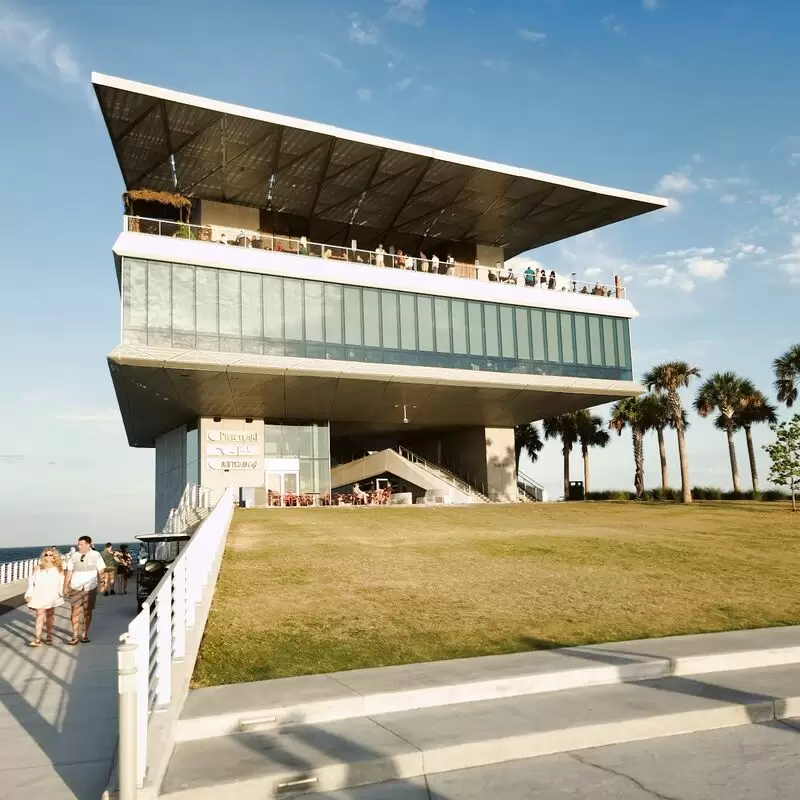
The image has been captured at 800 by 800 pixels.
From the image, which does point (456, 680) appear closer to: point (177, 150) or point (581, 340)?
point (177, 150)

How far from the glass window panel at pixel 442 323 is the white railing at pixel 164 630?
26597 millimetres

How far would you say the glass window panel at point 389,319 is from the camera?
119 ft

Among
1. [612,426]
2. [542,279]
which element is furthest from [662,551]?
[612,426]

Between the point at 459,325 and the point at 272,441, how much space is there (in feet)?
38.0

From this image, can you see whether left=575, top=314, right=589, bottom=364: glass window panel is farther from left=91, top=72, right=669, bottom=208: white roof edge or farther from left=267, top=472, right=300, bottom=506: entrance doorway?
left=267, top=472, right=300, bottom=506: entrance doorway

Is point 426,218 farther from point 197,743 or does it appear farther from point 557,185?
point 197,743

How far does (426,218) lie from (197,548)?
3522cm

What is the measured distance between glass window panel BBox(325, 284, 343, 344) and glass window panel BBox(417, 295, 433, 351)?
161 inches

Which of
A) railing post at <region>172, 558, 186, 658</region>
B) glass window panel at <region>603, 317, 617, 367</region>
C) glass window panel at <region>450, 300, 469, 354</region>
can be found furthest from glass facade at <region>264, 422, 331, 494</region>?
railing post at <region>172, 558, 186, 658</region>

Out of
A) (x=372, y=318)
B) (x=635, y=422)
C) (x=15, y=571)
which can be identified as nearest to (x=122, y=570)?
→ (x=15, y=571)

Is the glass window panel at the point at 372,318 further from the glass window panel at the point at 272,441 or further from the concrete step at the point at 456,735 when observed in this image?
the concrete step at the point at 456,735

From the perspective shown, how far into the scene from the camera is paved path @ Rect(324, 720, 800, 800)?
553 centimetres

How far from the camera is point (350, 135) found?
33281 mm

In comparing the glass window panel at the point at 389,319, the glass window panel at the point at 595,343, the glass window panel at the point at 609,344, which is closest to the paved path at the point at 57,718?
the glass window panel at the point at 389,319
